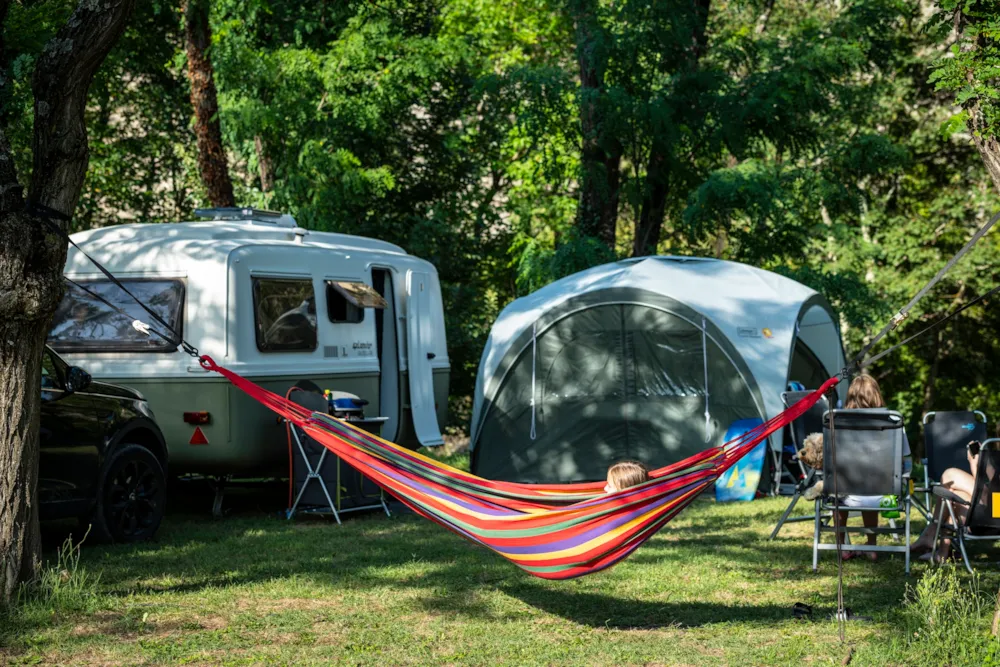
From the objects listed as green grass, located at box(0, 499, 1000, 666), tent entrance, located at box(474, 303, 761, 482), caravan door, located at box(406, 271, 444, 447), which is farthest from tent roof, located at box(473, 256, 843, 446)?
green grass, located at box(0, 499, 1000, 666)

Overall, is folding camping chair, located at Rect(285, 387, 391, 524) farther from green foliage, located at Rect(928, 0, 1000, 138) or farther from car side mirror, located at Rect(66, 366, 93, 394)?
green foliage, located at Rect(928, 0, 1000, 138)

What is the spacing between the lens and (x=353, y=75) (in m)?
16.2

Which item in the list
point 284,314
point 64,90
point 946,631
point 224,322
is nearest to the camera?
point 946,631

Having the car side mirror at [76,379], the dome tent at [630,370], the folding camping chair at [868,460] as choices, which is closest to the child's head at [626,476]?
the folding camping chair at [868,460]

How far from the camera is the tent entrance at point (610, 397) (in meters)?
10.7

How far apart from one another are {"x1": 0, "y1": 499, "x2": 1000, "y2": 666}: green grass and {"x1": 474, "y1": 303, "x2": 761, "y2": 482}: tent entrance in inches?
102

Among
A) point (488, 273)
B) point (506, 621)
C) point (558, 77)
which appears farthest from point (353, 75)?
point (506, 621)

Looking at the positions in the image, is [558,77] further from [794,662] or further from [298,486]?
[794,662]

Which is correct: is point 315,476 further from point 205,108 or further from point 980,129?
point 205,108

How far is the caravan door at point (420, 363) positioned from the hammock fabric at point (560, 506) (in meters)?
4.95

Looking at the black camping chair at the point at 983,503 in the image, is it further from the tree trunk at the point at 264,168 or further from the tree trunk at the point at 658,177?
the tree trunk at the point at 264,168

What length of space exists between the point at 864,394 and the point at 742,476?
2.99m

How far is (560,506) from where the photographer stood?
18.1 ft

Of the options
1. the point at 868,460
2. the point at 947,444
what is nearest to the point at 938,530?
the point at 868,460
